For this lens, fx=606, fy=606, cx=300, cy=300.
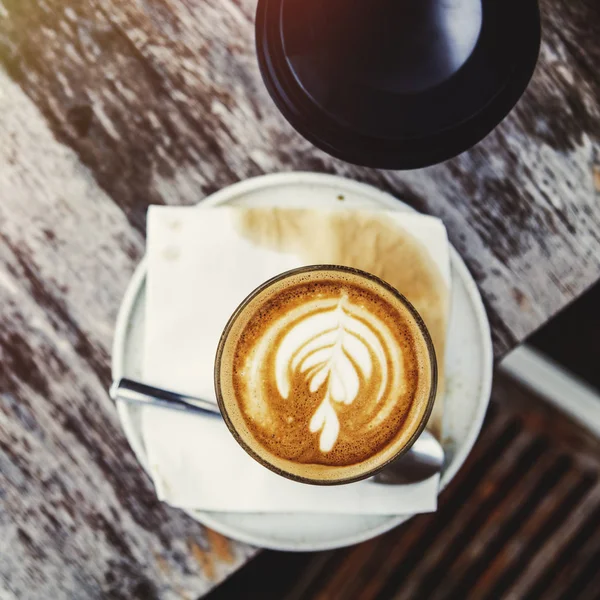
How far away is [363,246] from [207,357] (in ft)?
0.64

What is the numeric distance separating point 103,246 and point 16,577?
0.38 m

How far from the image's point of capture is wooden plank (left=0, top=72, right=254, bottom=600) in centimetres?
65

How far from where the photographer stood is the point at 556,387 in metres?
0.86

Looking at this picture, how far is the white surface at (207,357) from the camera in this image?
1.99ft

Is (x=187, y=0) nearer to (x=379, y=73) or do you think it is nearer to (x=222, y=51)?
(x=222, y=51)

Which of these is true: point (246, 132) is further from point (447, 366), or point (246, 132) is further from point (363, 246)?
point (447, 366)

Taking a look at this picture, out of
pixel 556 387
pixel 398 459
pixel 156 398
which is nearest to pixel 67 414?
pixel 156 398

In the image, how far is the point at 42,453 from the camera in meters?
0.67

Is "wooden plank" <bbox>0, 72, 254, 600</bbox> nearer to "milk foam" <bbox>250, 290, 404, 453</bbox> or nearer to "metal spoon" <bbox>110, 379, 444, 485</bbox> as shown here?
"metal spoon" <bbox>110, 379, 444, 485</bbox>

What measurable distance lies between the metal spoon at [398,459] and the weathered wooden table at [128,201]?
0.07 m

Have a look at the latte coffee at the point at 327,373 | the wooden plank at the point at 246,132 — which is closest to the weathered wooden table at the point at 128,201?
the wooden plank at the point at 246,132

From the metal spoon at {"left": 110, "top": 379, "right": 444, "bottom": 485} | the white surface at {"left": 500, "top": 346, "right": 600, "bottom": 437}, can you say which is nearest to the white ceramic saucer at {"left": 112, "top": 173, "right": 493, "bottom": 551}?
the metal spoon at {"left": 110, "top": 379, "right": 444, "bottom": 485}

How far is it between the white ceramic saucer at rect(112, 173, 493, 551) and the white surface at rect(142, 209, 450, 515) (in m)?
0.02

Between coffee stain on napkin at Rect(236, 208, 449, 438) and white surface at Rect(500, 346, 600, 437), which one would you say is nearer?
A: coffee stain on napkin at Rect(236, 208, 449, 438)
